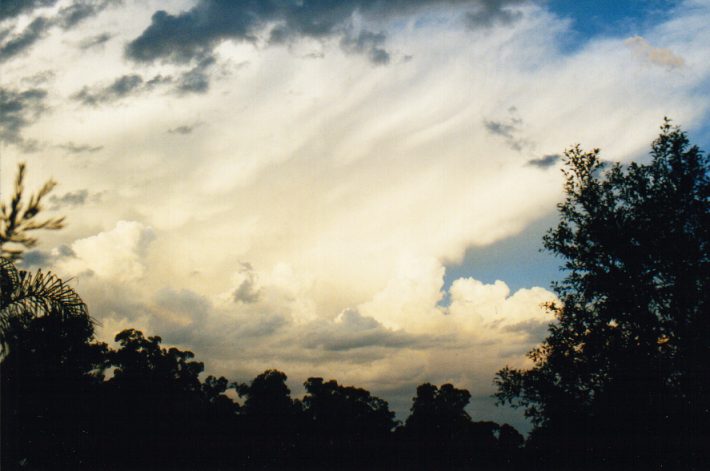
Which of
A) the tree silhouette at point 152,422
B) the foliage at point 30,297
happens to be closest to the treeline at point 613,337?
the foliage at point 30,297

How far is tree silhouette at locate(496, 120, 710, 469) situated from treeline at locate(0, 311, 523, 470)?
14150 mm

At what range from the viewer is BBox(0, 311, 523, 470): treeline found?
16061mm

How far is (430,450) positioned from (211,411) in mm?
21975

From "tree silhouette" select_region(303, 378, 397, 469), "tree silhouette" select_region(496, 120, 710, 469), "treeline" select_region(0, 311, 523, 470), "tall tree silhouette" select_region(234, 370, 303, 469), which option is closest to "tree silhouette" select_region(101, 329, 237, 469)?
"treeline" select_region(0, 311, 523, 470)

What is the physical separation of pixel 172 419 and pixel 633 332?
33.0 meters

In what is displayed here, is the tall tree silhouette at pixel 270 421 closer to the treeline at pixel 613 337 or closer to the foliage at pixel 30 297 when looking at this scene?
the treeline at pixel 613 337

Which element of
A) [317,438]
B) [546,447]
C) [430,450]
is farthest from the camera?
[317,438]

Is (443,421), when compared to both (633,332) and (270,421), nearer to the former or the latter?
(270,421)

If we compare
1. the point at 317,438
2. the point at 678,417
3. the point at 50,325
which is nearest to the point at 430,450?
the point at 317,438

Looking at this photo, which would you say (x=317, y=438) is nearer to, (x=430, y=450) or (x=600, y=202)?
(x=430, y=450)

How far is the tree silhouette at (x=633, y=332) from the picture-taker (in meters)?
15.2

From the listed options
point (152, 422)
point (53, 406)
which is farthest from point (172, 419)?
point (53, 406)

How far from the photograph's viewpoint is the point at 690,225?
54.7 feet

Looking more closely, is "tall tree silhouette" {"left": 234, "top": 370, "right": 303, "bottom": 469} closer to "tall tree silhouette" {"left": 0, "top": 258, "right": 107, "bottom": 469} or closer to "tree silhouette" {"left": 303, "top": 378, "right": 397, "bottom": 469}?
"tree silhouette" {"left": 303, "top": 378, "right": 397, "bottom": 469}
